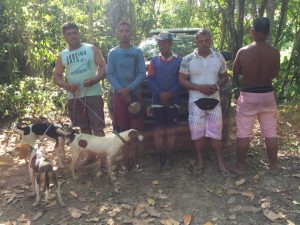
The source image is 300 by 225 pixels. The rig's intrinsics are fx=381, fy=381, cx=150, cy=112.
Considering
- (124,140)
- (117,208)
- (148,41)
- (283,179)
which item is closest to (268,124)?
(283,179)

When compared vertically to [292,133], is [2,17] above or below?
above

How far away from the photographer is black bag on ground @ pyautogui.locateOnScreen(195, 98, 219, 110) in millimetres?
4926

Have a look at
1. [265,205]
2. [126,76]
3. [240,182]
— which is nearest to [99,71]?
[126,76]

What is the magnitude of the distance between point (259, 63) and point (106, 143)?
220cm

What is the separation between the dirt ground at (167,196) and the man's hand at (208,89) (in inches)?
32.3

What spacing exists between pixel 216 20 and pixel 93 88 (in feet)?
28.2

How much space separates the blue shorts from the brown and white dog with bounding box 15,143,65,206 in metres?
1.54

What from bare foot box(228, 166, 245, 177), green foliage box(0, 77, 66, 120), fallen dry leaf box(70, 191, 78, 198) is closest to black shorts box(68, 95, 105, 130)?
fallen dry leaf box(70, 191, 78, 198)

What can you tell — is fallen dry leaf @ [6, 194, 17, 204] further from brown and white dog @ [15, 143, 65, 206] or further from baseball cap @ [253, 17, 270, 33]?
Answer: baseball cap @ [253, 17, 270, 33]

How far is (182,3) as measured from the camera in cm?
1628

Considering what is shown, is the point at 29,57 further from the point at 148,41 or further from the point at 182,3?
the point at 182,3

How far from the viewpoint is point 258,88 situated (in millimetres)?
4887

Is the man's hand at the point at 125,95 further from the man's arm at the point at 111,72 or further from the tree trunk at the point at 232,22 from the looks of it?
the tree trunk at the point at 232,22

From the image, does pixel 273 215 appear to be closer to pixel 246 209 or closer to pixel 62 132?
pixel 246 209
